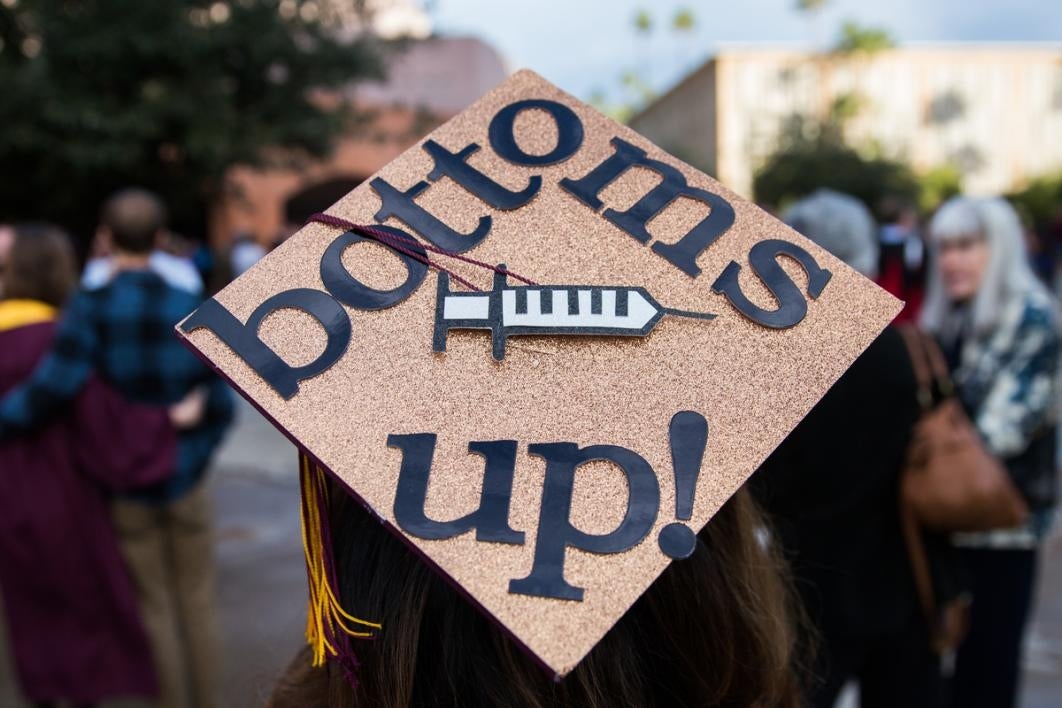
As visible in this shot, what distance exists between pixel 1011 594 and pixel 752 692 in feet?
6.25

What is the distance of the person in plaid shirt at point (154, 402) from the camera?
8.45ft

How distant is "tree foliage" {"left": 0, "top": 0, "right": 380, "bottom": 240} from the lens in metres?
9.30

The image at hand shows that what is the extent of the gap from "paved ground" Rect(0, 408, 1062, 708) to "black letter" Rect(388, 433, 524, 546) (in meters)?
1.40

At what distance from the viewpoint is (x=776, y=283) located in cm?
96

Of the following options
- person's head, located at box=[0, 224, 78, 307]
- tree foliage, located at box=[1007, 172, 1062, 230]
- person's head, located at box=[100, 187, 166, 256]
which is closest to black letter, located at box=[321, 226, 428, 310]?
person's head, located at box=[100, 187, 166, 256]

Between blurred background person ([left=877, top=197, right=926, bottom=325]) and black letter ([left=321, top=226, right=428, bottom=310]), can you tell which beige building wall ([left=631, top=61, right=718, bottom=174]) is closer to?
blurred background person ([left=877, top=197, right=926, bottom=325])

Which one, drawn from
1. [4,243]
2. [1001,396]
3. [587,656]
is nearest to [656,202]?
[587,656]

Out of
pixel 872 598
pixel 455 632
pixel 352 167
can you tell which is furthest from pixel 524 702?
pixel 352 167

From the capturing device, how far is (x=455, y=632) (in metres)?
0.86

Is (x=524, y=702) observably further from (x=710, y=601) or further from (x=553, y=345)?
(x=553, y=345)

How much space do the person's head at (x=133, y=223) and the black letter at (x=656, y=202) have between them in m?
2.18

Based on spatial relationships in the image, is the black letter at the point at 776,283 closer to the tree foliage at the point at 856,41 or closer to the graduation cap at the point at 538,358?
the graduation cap at the point at 538,358

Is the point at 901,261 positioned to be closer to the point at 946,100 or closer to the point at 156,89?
the point at 156,89

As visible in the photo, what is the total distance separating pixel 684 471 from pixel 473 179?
16.8 inches
